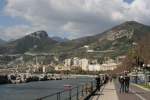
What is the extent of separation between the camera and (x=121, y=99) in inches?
1325

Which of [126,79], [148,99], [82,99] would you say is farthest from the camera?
[126,79]

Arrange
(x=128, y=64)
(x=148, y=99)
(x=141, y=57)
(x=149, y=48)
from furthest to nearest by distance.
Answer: (x=128, y=64), (x=141, y=57), (x=149, y=48), (x=148, y=99)

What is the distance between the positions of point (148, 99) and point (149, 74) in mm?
41716

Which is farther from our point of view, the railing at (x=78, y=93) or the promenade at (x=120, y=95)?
the promenade at (x=120, y=95)

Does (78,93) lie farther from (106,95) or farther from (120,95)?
(120,95)

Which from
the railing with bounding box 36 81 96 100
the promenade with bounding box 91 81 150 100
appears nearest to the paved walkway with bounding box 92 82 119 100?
the promenade with bounding box 91 81 150 100

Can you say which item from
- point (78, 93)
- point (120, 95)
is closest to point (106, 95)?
point (120, 95)

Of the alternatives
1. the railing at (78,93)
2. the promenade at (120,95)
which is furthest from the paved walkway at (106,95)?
the railing at (78,93)

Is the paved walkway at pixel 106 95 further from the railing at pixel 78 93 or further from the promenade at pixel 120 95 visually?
the railing at pixel 78 93

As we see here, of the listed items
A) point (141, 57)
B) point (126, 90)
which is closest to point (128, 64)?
point (141, 57)

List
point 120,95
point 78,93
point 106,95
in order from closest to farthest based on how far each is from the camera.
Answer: point 78,93 → point 120,95 → point 106,95

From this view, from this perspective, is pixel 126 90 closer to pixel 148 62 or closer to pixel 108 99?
pixel 108 99

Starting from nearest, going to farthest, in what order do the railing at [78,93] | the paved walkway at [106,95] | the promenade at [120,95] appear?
the railing at [78,93] < the promenade at [120,95] < the paved walkway at [106,95]

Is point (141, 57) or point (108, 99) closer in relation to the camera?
point (108, 99)
